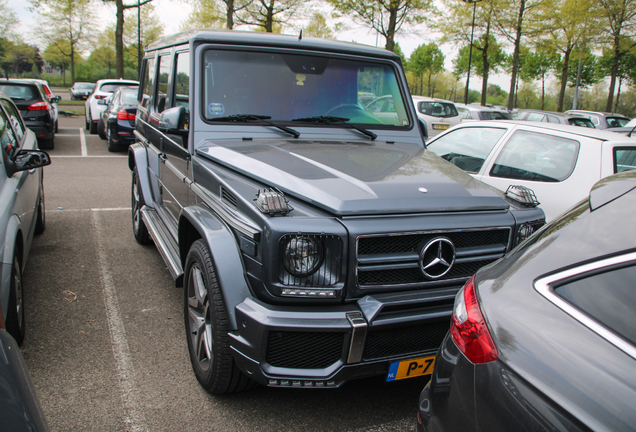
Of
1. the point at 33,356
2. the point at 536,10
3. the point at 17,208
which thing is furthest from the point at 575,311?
the point at 536,10

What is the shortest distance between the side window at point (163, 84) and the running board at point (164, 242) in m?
1.02

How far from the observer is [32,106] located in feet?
38.7

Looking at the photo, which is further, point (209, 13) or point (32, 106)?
point (209, 13)

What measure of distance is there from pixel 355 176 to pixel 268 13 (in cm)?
2853

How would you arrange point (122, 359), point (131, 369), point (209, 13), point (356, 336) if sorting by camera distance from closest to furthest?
point (356, 336)
point (131, 369)
point (122, 359)
point (209, 13)

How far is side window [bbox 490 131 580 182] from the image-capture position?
169 inches

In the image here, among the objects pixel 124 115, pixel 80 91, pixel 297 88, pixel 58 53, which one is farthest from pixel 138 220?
pixel 58 53

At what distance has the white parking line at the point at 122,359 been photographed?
261 cm

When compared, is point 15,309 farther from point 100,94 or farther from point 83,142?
point 100,94

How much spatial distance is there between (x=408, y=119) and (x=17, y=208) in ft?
10.2

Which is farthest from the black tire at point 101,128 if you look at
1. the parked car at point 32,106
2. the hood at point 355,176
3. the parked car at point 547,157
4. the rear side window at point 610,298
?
the rear side window at point 610,298

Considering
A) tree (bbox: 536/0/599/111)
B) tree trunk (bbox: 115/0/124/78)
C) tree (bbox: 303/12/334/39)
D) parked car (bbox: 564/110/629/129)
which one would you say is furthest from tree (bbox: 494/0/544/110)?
tree trunk (bbox: 115/0/124/78)

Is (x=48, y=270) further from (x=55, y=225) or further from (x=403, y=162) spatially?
(x=403, y=162)

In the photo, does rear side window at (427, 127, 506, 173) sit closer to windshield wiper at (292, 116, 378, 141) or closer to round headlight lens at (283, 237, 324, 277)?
windshield wiper at (292, 116, 378, 141)
